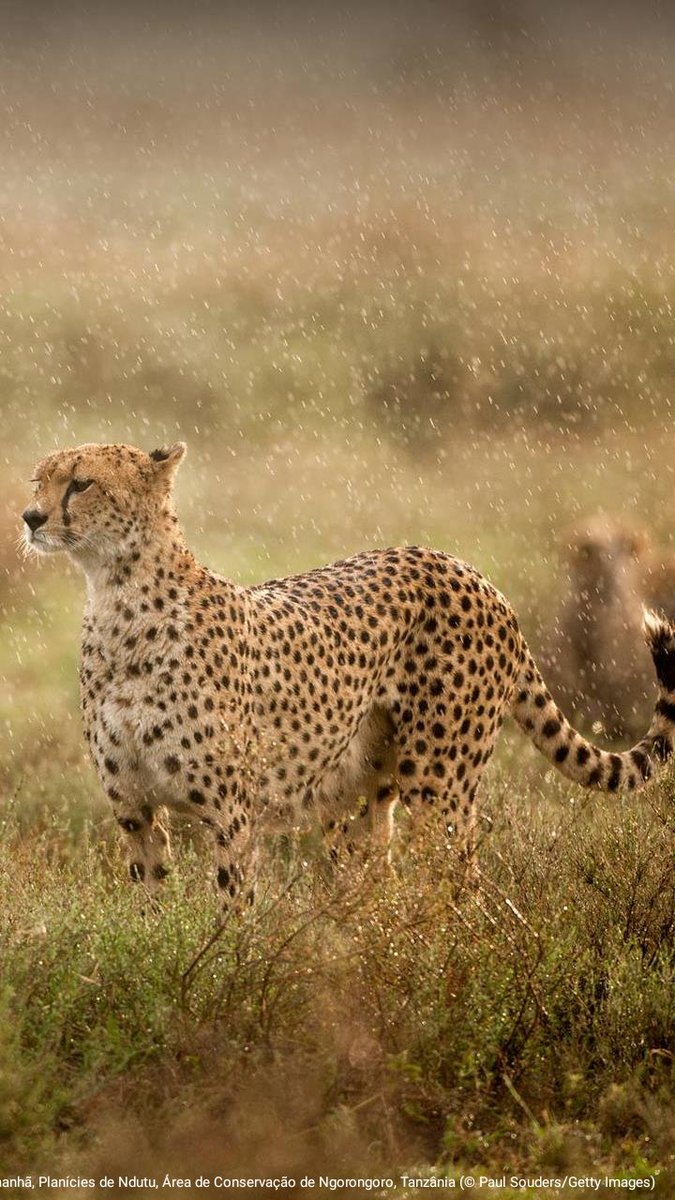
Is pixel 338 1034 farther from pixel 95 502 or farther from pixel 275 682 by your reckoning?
pixel 95 502

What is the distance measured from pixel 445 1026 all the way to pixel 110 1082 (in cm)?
72

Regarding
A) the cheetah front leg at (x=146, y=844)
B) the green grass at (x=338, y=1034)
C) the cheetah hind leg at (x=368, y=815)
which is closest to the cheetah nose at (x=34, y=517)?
the cheetah front leg at (x=146, y=844)

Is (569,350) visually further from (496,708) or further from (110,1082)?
(110,1082)

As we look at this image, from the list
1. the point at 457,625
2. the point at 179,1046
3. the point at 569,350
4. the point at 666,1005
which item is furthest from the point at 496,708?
the point at 569,350

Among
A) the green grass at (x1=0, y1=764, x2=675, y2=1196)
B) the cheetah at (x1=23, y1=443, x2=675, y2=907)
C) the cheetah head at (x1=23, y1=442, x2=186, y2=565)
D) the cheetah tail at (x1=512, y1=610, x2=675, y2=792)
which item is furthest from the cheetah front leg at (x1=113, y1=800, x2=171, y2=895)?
the cheetah tail at (x1=512, y1=610, x2=675, y2=792)

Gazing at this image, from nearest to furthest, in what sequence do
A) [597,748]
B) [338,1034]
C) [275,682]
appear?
[338,1034] → [275,682] → [597,748]

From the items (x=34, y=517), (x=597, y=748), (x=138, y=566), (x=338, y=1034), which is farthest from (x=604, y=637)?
(x=338, y=1034)

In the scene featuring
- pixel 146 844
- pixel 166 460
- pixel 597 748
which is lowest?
pixel 146 844

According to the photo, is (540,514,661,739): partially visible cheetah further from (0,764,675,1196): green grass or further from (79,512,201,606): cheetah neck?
(0,764,675,1196): green grass

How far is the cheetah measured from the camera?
182 inches

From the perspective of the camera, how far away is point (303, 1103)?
3.45 m

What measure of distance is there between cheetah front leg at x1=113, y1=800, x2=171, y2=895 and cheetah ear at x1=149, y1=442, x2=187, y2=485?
0.89m

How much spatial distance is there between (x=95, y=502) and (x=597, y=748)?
177cm

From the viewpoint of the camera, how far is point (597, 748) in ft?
17.8
